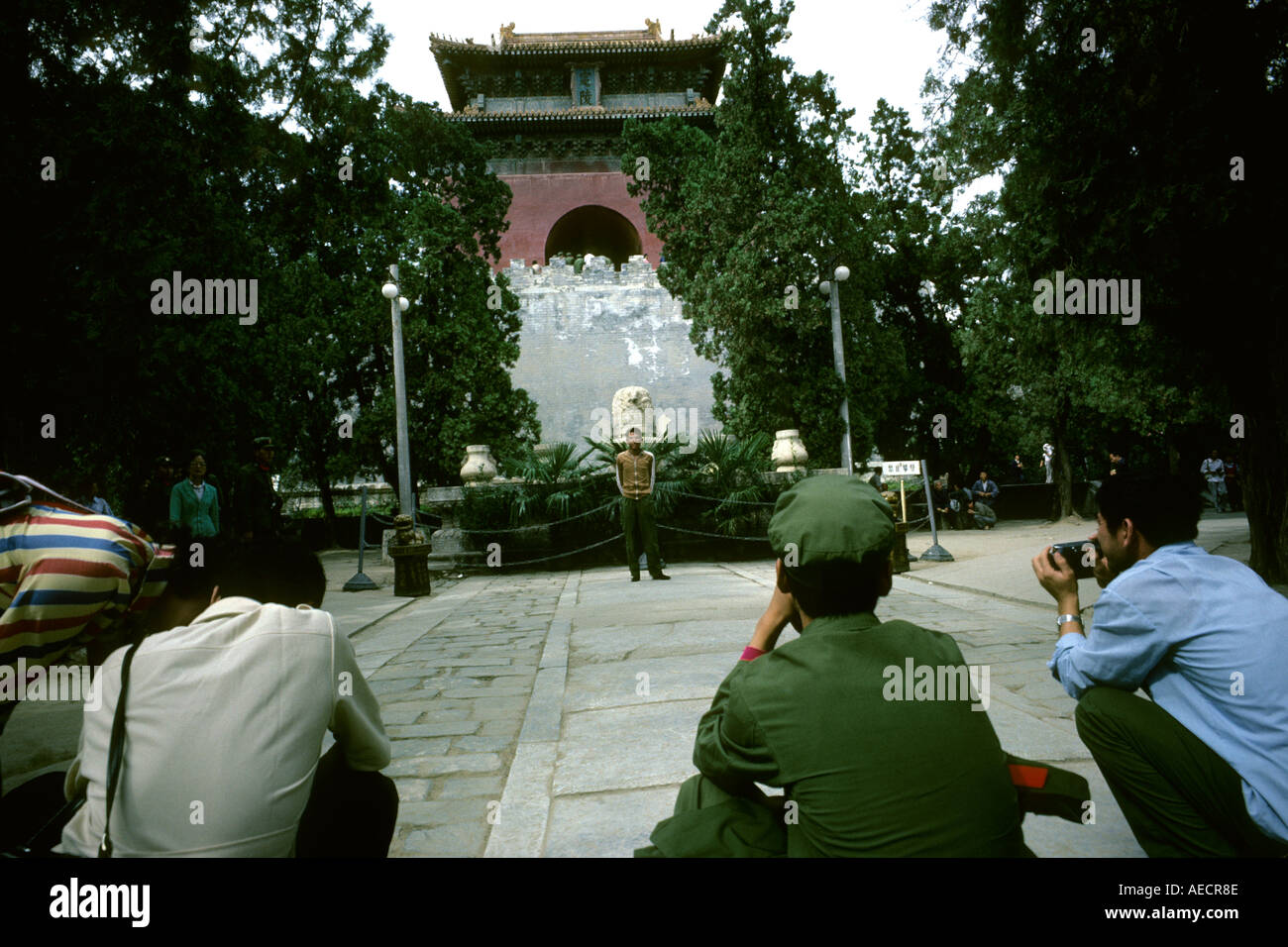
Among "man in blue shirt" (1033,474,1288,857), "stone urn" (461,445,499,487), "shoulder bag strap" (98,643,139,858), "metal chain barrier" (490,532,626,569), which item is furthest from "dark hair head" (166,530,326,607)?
"stone urn" (461,445,499,487)

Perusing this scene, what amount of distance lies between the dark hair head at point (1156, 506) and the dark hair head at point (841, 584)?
42.0 inches

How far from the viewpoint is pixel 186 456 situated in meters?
8.86

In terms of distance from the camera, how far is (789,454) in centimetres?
1470

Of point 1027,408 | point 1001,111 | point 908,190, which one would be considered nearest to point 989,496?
point 1027,408

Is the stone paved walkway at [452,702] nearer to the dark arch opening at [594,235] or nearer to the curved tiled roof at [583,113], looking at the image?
the curved tiled roof at [583,113]

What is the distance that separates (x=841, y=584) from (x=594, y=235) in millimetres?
35027

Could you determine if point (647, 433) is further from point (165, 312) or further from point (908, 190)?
point (165, 312)

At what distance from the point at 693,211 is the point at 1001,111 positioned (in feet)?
34.5

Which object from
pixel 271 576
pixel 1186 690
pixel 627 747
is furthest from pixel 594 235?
pixel 1186 690

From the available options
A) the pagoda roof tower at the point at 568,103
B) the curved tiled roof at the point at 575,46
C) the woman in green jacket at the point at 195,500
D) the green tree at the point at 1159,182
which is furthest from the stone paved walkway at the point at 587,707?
the curved tiled roof at the point at 575,46

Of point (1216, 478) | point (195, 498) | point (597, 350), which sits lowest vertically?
point (1216, 478)

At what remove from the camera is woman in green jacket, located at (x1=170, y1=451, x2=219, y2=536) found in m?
8.29

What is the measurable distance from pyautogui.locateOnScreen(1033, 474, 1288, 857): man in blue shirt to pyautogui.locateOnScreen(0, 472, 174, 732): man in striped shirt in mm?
2353

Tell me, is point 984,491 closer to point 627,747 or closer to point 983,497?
point 983,497
